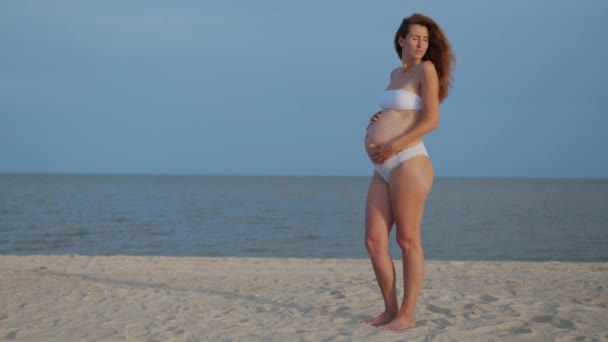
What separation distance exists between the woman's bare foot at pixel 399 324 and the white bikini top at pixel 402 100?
1.44 m

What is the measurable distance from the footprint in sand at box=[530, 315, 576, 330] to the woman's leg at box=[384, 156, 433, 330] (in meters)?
1.07

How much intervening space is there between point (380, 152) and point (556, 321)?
1.84 m

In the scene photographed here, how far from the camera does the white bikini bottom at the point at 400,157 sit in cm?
379

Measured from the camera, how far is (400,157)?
3.80m

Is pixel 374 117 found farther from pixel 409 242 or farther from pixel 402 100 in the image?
pixel 409 242

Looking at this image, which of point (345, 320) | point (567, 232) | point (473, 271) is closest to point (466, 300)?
point (345, 320)

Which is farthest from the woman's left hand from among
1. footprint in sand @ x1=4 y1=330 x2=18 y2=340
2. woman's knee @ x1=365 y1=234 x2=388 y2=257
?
footprint in sand @ x1=4 y1=330 x2=18 y2=340

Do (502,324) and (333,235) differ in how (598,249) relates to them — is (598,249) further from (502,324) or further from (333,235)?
(502,324)

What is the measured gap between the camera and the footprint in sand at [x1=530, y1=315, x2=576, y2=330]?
13.3 feet

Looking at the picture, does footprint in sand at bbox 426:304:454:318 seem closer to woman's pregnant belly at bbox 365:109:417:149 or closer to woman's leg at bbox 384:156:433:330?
woman's leg at bbox 384:156:433:330

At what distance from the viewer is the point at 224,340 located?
381 centimetres

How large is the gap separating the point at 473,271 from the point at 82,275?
5078 mm

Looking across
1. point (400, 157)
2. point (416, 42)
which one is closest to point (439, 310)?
point (400, 157)

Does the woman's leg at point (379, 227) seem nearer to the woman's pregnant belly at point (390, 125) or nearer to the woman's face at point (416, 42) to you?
the woman's pregnant belly at point (390, 125)
